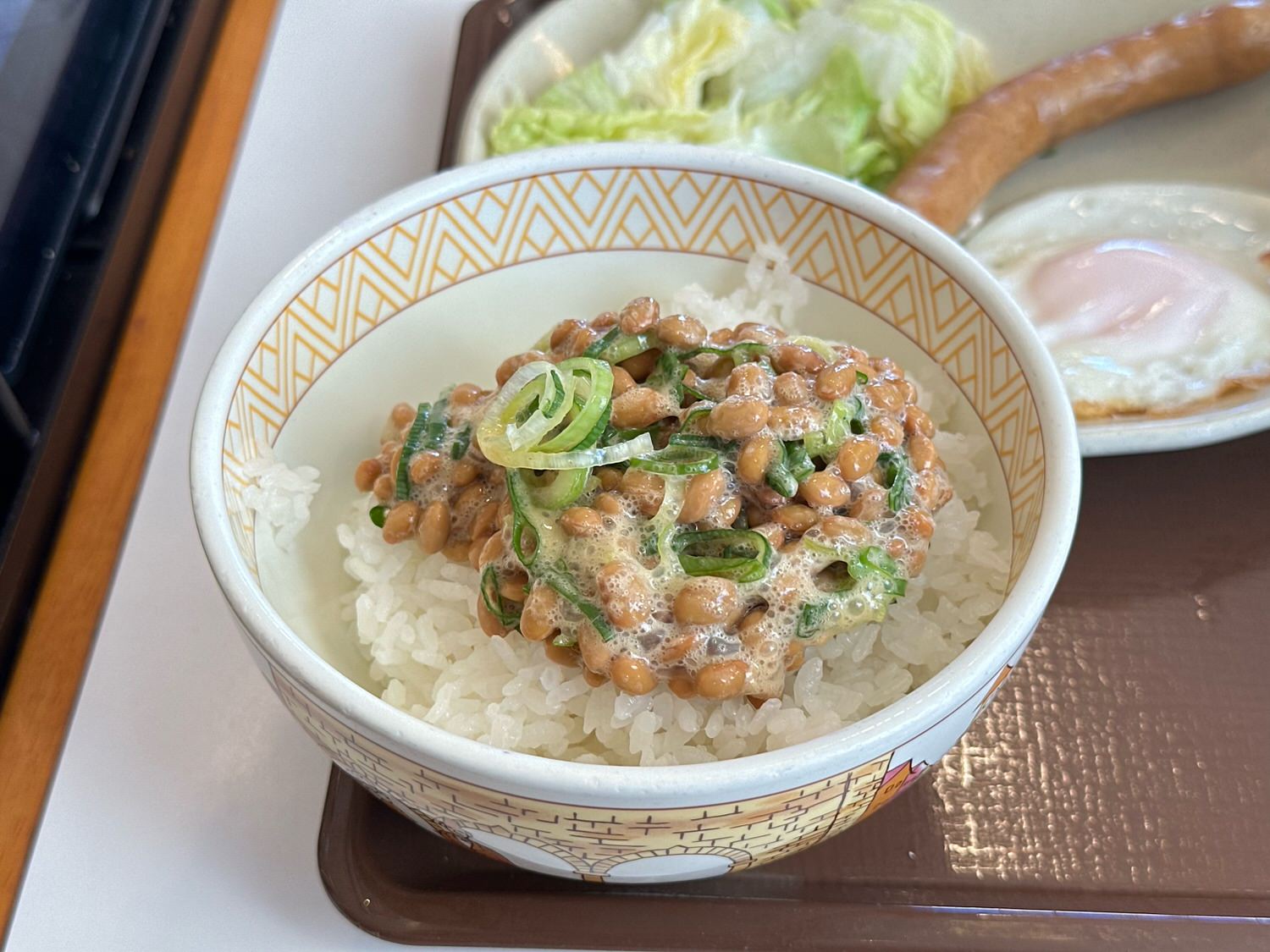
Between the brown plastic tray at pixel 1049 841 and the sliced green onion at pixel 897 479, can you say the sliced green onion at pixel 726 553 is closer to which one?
the sliced green onion at pixel 897 479

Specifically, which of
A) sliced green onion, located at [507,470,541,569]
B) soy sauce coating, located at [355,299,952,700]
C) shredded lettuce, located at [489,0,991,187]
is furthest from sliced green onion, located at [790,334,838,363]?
shredded lettuce, located at [489,0,991,187]

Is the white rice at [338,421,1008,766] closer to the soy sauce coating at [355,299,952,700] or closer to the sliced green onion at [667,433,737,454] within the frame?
the soy sauce coating at [355,299,952,700]

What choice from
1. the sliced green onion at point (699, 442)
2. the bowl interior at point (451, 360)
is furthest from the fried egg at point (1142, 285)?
the sliced green onion at point (699, 442)

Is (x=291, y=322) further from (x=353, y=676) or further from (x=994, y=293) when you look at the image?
(x=994, y=293)

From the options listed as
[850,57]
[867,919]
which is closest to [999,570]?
[867,919]

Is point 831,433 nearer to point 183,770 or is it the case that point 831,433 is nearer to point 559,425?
point 559,425

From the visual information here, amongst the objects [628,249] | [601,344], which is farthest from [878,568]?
[628,249]
